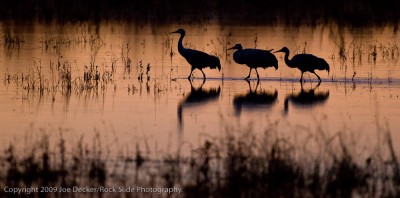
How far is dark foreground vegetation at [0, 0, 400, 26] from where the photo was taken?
35.6 meters

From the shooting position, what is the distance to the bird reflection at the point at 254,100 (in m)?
16.0

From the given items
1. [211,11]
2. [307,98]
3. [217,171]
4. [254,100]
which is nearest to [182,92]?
[254,100]

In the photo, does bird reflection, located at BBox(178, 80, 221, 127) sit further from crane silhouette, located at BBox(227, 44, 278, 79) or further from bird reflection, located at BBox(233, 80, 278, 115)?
crane silhouette, located at BBox(227, 44, 278, 79)

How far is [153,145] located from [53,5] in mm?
26826

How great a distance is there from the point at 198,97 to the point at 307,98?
1.69 meters

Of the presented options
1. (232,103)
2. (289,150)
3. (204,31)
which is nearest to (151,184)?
(289,150)

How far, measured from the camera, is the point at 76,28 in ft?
103

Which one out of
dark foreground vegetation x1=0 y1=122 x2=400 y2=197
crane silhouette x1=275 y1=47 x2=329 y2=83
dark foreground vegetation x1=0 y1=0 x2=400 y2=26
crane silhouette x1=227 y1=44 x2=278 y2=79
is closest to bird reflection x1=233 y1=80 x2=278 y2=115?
crane silhouette x1=275 y1=47 x2=329 y2=83

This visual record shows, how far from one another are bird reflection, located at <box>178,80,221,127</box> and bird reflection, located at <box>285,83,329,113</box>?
46.6 inches

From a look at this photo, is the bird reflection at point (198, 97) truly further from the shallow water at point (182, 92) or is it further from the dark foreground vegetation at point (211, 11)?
the dark foreground vegetation at point (211, 11)

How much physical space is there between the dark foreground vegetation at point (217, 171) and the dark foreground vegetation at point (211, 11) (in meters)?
23.5

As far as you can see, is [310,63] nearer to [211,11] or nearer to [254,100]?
[254,100]

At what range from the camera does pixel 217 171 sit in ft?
33.4

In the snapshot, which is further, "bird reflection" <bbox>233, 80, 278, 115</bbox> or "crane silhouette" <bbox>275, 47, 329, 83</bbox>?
"crane silhouette" <bbox>275, 47, 329, 83</bbox>
